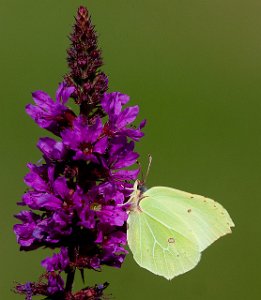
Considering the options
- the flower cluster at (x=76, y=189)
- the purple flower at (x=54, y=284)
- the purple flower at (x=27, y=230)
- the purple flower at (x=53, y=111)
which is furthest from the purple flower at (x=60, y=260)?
the purple flower at (x=53, y=111)

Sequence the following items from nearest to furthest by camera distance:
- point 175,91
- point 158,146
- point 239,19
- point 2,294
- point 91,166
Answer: point 91,166 < point 2,294 < point 158,146 < point 175,91 < point 239,19

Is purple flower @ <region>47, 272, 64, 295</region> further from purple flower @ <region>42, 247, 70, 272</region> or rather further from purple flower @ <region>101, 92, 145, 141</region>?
purple flower @ <region>101, 92, 145, 141</region>

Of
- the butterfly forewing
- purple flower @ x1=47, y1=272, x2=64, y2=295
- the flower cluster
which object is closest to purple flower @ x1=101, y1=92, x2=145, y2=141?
the flower cluster

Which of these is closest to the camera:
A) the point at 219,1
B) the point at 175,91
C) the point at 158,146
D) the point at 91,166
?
the point at 91,166

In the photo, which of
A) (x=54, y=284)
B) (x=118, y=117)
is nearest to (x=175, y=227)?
(x=118, y=117)

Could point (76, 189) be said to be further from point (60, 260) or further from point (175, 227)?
point (175, 227)

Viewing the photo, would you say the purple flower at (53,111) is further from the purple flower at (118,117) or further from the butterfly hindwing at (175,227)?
the butterfly hindwing at (175,227)

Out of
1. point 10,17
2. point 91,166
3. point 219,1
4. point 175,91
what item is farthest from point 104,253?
point 219,1

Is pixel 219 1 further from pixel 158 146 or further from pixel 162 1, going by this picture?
pixel 158 146
